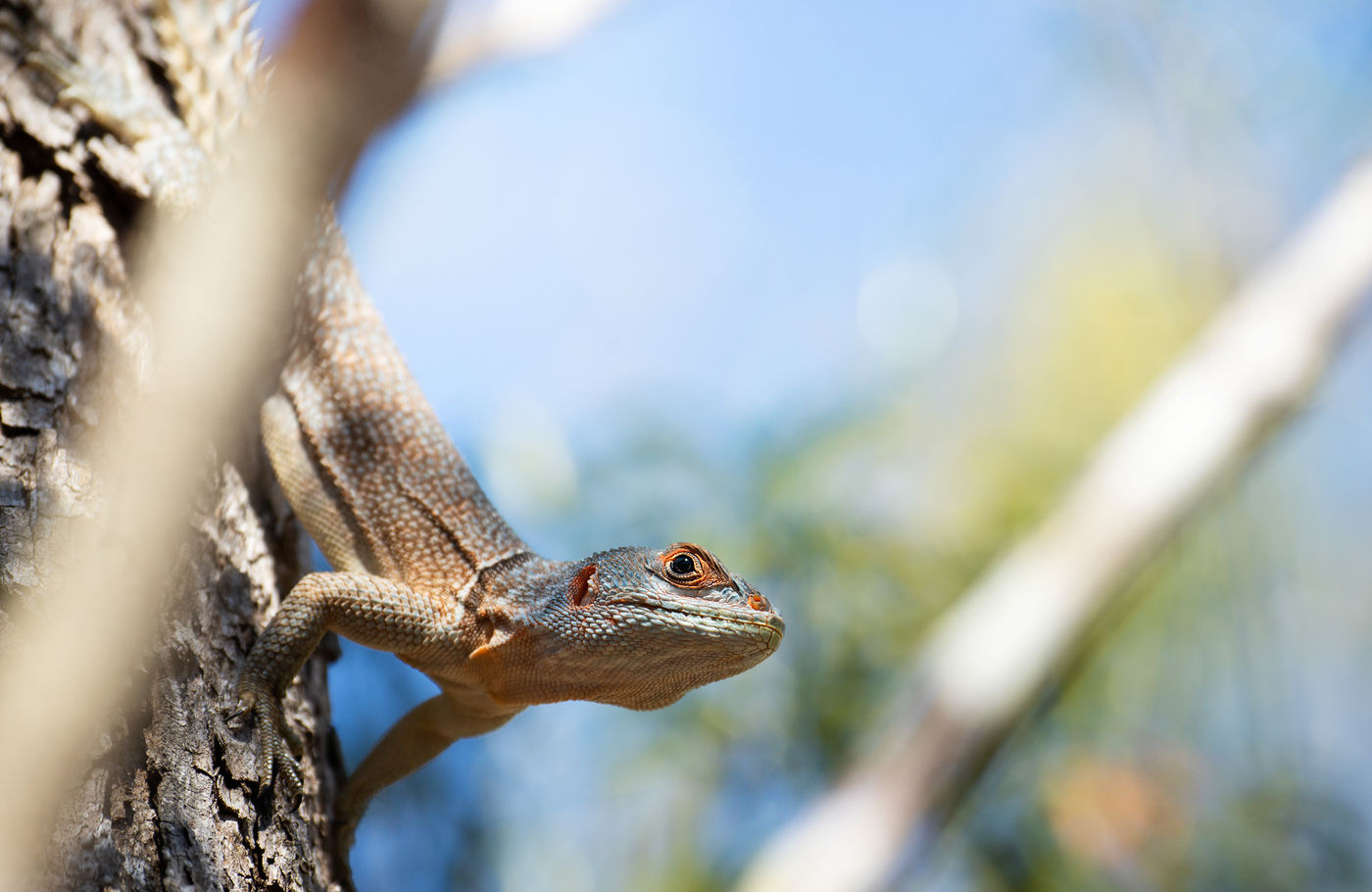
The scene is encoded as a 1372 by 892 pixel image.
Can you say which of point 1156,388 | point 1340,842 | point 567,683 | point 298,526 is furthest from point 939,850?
point 298,526

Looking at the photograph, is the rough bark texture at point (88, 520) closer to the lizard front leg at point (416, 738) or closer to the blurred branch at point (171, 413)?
the blurred branch at point (171, 413)

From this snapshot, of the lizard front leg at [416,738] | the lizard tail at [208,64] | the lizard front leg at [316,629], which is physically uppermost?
the lizard tail at [208,64]

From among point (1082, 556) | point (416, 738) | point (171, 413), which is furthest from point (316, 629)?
point (1082, 556)

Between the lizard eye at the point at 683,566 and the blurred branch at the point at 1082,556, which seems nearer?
the lizard eye at the point at 683,566

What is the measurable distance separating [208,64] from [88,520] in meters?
2.65

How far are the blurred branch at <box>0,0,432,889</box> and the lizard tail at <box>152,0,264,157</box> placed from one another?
3.75ft

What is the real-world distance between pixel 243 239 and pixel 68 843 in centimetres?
150

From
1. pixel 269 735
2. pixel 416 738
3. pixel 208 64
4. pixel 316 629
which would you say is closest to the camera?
pixel 269 735

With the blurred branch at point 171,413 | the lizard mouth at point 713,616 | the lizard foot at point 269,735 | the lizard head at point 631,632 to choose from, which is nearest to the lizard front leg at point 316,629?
the lizard foot at point 269,735

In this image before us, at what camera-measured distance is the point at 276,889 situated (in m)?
2.88

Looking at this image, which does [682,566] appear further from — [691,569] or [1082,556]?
[1082,556]

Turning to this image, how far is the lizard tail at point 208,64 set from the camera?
420 centimetres

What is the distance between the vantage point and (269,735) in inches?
121

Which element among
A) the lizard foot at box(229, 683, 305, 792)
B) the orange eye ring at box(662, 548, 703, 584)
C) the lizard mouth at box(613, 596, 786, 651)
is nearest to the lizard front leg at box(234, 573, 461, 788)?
the lizard foot at box(229, 683, 305, 792)
